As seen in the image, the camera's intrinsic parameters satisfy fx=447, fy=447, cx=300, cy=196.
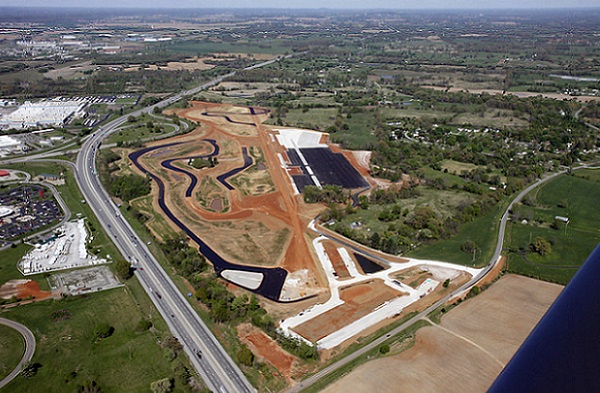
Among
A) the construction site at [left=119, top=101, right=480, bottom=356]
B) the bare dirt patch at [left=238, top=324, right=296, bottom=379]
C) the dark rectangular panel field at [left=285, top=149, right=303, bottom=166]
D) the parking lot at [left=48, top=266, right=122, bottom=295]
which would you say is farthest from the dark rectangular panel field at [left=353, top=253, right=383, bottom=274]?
the dark rectangular panel field at [left=285, top=149, right=303, bottom=166]

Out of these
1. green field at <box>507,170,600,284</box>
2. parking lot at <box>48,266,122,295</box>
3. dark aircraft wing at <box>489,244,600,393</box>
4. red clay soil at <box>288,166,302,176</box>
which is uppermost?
dark aircraft wing at <box>489,244,600,393</box>

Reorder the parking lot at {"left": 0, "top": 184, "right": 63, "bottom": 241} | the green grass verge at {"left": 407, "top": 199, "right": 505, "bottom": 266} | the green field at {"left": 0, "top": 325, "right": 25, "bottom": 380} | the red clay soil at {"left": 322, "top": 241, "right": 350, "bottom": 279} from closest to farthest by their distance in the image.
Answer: the green field at {"left": 0, "top": 325, "right": 25, "bottom": 380} < the red clay soil at {"left": 322, "top": 241, "right": 350, "bottom": 279} < the green grass verge at {"left": 407, "top": 199, "right": 505, "bottom": 266} < the parking lot at {"left": 0, "top": 184, "right": 63, "bottom": 241}

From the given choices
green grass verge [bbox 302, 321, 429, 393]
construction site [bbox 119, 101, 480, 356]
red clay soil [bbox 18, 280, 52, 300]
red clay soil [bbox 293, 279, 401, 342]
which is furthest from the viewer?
red clay soil [bbox 18, 280, 52, 300]

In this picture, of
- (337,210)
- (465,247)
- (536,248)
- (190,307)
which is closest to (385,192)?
(337,210)

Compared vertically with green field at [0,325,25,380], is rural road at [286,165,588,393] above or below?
above

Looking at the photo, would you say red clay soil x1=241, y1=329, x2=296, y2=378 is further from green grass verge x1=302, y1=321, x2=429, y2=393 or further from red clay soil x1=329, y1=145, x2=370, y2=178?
red clay soil x1=329, y1=145, x2=370, y2=178

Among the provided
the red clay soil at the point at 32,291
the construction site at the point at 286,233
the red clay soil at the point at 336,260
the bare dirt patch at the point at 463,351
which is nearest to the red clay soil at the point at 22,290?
the red clay soil at the point at 32,291
